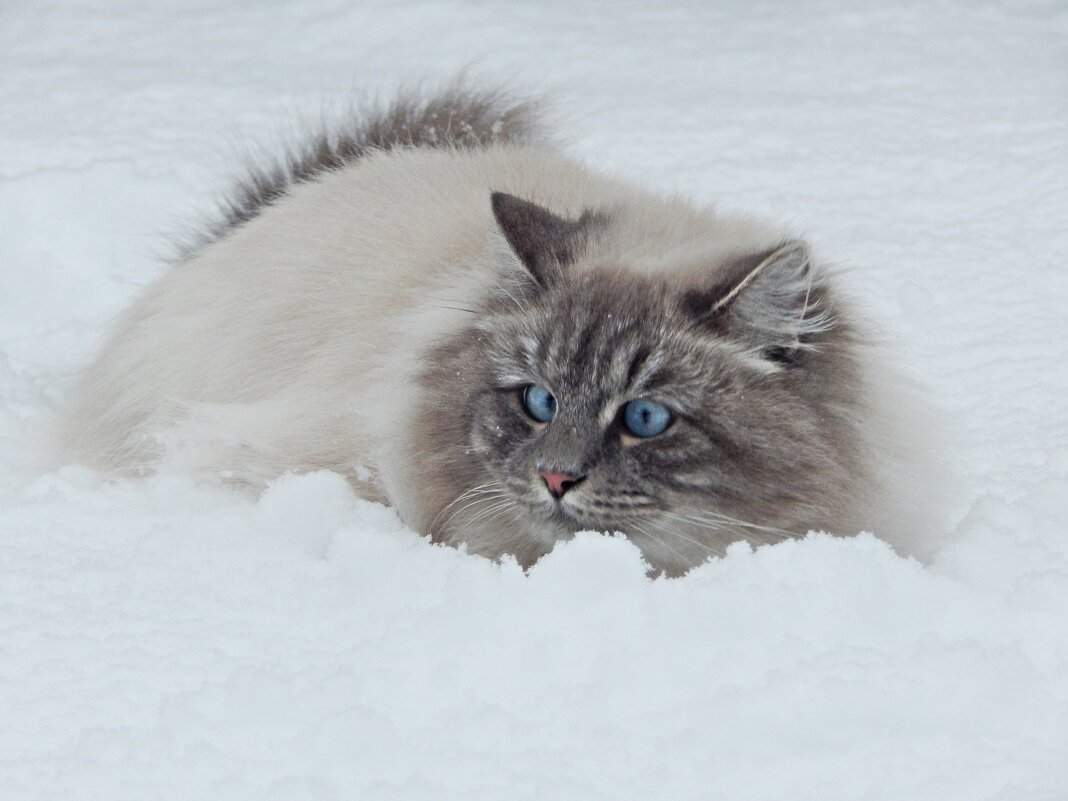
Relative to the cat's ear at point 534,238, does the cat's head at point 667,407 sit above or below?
below

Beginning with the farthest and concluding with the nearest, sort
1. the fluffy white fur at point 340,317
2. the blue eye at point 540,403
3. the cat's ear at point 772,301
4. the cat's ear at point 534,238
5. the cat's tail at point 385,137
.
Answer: the cat's tail at point 385,137 → the fluffy white fur at point 340,317 → the cat's ear at point 534,238 → the blue eye at point 540,403 → the cat's ear at point 772,301

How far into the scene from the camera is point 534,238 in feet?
8.27

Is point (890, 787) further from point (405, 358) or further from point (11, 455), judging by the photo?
point (11, 455)

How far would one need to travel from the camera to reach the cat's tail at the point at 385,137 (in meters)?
3.75

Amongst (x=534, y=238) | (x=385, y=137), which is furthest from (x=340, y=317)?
(x=385, y=137)

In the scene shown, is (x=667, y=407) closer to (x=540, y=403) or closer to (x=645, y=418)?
(x=645, y=418)

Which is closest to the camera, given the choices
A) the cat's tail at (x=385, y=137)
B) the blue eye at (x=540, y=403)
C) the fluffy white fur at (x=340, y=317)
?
the blue eye at (x=540, y=403)

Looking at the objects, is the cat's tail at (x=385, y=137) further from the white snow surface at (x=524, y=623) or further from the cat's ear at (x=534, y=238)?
the cat's ear at (x=534, y=238)

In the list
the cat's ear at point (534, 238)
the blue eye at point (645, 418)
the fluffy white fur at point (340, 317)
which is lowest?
the fluffy white fur at point (340, 317)

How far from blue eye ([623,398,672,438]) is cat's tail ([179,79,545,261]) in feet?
5.22

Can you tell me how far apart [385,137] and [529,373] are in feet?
5.39

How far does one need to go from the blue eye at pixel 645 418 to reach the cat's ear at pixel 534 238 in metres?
0.37

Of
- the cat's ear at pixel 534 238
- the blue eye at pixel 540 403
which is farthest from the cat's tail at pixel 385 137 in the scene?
the blue eye at pixel 540 403

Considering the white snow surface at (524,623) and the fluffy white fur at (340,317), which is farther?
the fluffy white fur at (340,317)
